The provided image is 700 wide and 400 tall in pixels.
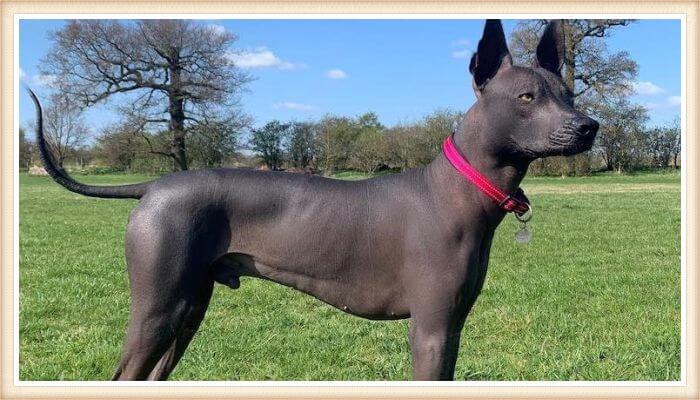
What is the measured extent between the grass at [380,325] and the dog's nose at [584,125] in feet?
9.32

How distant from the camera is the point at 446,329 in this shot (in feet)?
9.48

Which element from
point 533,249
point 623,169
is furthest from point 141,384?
point 623,169

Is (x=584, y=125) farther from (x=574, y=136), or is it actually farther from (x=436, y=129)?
(x=436, y=129)

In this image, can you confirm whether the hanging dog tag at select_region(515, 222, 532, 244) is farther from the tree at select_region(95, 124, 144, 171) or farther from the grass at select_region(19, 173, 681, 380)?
the tree at select_region(95, 124, 144, 171)

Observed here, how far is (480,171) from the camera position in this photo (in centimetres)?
296

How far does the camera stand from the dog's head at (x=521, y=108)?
271cm

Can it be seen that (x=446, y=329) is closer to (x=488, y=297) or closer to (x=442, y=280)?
(x=442, y=280)

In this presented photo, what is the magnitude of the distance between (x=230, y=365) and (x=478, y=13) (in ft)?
11.5

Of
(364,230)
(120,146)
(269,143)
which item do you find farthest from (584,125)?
(120,146)

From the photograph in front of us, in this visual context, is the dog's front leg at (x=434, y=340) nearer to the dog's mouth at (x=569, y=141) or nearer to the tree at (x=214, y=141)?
the dog's mouth at (x=569, y=141)

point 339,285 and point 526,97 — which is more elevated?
point 526,97

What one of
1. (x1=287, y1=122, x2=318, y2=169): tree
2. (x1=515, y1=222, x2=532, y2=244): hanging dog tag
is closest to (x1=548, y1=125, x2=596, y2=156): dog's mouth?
(x1=515, y1=222, x2=532, y2=244): hanging dog tag

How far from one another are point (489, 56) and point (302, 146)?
6.89 metres

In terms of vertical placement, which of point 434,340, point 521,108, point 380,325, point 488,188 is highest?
point 521,108
